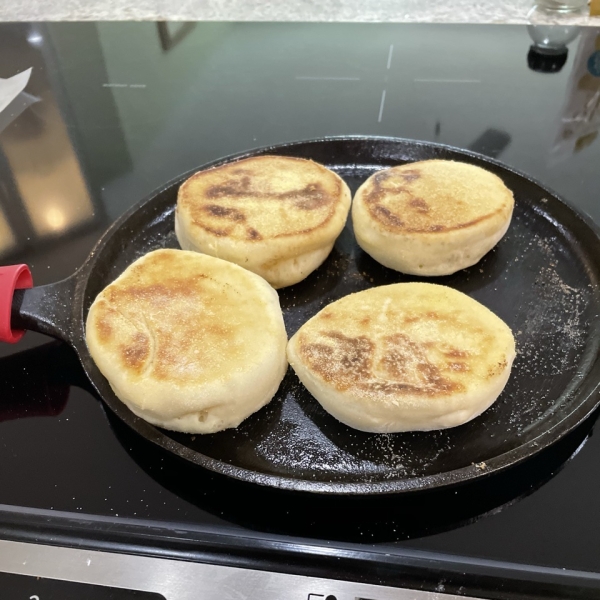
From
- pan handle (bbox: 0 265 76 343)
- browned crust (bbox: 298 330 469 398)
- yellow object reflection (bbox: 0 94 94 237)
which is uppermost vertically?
pan handle (bbox: 0 265 76 343)

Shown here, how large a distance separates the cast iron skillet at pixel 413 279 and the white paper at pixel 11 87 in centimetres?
99

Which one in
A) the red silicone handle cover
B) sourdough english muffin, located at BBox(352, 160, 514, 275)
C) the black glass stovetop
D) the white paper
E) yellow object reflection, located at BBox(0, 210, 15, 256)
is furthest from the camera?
the white paper

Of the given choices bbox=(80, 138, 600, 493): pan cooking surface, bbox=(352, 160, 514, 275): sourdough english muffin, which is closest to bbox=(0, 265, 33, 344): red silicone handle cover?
bbox=(80, 138, 600, 493): pan cooking surface

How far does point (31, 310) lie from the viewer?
3.24 ft

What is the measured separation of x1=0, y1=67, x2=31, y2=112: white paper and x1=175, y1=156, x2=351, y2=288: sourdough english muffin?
108 centimetres

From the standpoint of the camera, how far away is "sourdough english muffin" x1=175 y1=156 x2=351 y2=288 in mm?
1064

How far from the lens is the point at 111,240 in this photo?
118 cm

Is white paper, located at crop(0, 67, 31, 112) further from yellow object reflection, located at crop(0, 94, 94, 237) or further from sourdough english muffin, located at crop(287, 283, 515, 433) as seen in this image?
sourdough english muffin, located at crop(287, 283, 515, 433)

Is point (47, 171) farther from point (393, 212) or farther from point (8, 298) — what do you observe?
point (393, 212)

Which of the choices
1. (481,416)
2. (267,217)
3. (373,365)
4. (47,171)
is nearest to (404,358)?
(373,365)

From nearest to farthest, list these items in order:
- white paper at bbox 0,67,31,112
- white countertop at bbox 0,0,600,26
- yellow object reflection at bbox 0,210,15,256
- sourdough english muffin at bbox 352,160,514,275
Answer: sourdough english muffin at bbox 352,160,514,275 < yellow object reflection at bbox 0,210,15,256 < white paper at bbox 0,67,31,112 < white countertop at bbox 0,0,600,26

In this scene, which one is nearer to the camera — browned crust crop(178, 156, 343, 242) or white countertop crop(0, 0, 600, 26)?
browned crust crop(178, 156, 343, 242)

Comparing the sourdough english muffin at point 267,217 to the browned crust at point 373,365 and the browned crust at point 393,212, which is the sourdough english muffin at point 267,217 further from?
the browned crust at point 373,365

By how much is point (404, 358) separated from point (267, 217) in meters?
0.42
